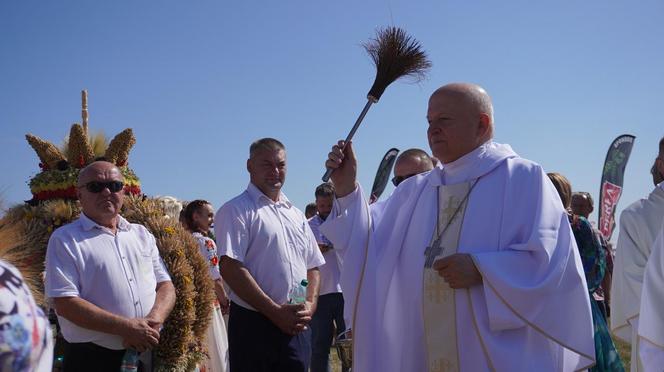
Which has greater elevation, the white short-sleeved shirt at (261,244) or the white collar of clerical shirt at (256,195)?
Result: the white collar of clerical shirt at (256,195)

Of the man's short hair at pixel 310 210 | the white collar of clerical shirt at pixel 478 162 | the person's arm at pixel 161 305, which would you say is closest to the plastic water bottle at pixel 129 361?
the person's arm at pixel 161 305

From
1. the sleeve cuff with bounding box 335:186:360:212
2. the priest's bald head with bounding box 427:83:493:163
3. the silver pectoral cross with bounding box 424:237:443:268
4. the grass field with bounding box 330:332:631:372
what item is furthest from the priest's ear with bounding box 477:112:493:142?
the grass field with bounding box 330:332:631:372

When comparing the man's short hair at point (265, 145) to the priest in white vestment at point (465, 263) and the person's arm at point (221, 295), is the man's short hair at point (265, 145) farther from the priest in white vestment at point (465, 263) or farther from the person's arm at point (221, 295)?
the person's arm at point (221, 295)

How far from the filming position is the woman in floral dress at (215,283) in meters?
7.22

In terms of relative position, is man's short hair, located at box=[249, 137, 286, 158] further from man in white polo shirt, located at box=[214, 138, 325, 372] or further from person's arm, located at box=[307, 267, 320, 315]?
person's arm, located at box=[307, 267, 320, 315]

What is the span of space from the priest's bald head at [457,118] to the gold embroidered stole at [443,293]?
244 millimetres

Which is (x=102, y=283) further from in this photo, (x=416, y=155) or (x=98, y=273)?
(x=416, y=155)

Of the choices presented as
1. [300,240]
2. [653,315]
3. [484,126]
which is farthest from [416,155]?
[653,315]

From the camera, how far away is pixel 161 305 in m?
4.80

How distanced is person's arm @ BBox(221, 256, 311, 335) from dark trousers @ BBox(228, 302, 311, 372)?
85mm

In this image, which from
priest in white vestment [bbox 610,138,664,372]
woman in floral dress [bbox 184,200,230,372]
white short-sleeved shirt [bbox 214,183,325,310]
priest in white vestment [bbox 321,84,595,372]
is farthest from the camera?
woman in floral dress [bbox 184,200,230,372]

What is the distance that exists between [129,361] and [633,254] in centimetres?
376

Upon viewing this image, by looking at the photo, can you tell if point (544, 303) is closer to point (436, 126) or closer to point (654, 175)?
point (436, 126)

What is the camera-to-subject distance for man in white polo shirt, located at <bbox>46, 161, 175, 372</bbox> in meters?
4.39
